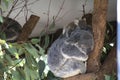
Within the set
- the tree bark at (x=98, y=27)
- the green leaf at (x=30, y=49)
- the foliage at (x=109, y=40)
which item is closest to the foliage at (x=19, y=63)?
the green leaf at (x=30, y=49)

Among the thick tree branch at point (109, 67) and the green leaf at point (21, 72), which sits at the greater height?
the green leaf at point (21, 72)

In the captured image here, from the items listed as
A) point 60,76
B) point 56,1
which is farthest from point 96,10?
point 56,1

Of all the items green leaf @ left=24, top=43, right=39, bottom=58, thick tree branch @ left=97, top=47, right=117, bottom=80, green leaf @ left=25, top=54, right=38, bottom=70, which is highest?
green leaf @ left=24, top=43, right=39, bottom=58

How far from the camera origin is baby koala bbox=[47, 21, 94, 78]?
4.22ft

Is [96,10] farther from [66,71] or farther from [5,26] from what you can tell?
[5,26]

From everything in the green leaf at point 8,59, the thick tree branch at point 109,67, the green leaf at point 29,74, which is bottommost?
the thick tree branch at point 109,67

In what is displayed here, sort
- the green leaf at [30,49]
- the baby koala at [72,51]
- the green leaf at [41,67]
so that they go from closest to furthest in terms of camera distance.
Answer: the green leaf at [30,49]
the baby koala at [72,51]
the green leaf at [41,67]

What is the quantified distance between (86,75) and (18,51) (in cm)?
32

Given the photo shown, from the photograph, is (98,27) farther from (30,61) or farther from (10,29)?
(10,29)

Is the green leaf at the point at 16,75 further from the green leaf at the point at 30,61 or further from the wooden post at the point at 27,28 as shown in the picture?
the wooden post at the point at 27,28

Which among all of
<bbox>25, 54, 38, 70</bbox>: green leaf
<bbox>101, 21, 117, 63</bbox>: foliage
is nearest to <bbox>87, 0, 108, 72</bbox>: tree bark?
<bbox>101, 21, 117, 63</bbox>: foliage

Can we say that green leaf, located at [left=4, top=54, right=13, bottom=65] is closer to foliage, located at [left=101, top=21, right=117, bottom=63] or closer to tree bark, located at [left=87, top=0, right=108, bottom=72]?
tree bark, located at [left=87, top=0, right=108, bottom=72]

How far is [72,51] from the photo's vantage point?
1.28 m

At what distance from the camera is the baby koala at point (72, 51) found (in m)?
1.29
